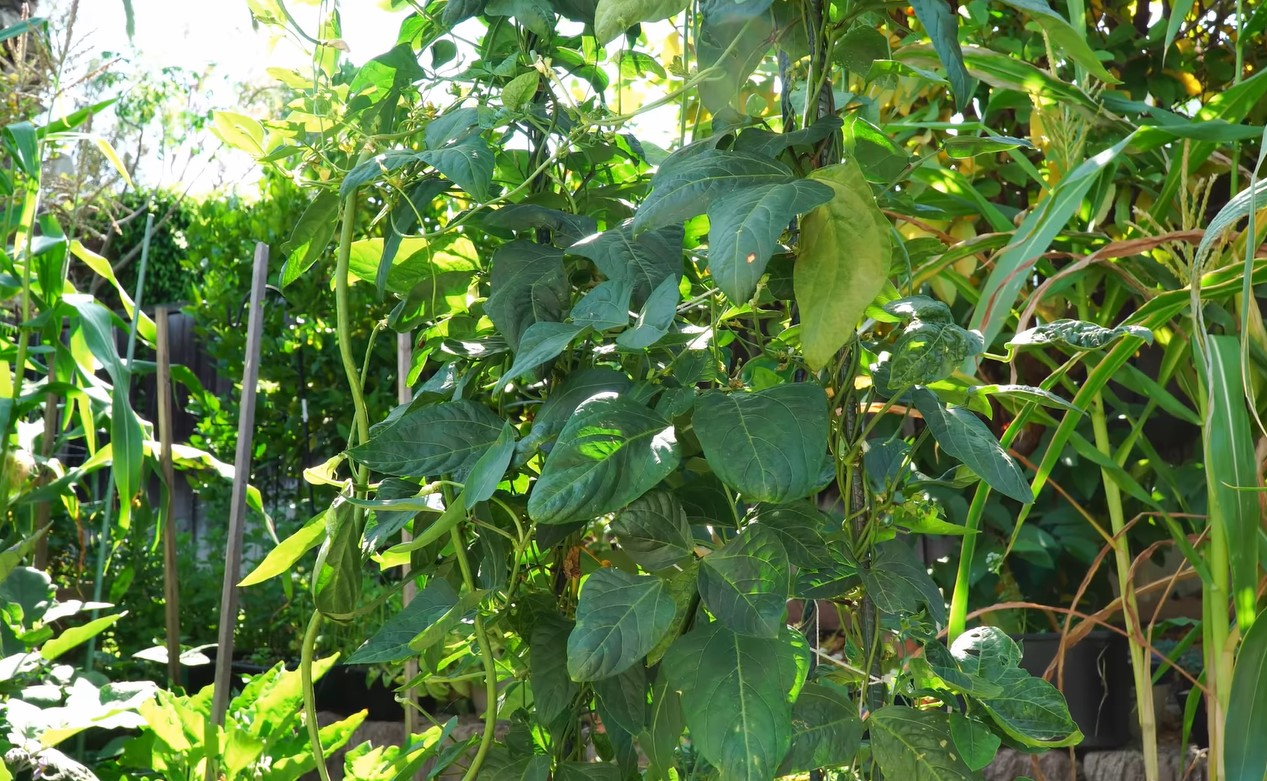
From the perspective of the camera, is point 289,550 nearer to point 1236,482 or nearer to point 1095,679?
point 1236,482

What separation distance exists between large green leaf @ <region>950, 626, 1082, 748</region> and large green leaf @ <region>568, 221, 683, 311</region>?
30 cm

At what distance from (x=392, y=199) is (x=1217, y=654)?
920mm

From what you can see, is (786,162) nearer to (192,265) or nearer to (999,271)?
(999,271)

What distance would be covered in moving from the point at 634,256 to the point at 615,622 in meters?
0.24

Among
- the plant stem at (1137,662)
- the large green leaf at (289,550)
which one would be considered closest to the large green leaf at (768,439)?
the large green leaf at (289,550)

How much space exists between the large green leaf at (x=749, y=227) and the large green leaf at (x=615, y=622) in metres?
0.18

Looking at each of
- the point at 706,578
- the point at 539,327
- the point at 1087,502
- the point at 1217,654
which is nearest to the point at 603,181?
the point at 539,327

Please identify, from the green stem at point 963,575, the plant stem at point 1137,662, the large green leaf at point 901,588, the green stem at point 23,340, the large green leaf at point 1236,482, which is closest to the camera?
the large green leaf at point 901,588

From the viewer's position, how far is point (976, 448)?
602mm

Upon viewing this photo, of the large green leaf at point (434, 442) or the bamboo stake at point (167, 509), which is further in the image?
the bamboo stake at point (167, 509)

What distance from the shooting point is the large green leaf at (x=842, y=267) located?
574mm

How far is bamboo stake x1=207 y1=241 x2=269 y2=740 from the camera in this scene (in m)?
1.62

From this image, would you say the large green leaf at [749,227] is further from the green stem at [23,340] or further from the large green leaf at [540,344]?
the green stem at [23,340]

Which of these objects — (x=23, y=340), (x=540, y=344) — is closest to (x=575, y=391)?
(x=540, y=344)
